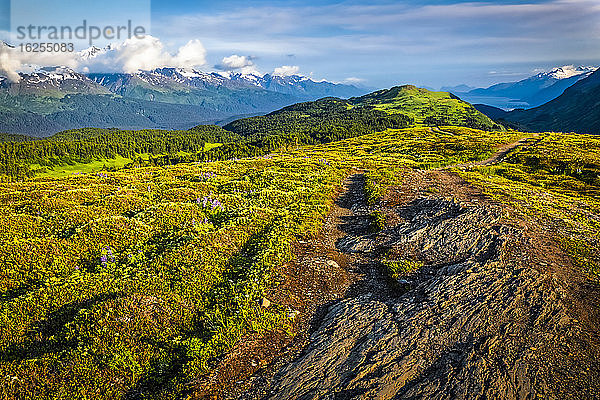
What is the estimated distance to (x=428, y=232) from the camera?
1948cm

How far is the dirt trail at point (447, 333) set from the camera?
8633 millimetres

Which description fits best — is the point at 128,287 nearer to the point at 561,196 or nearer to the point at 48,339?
the point at 48,339

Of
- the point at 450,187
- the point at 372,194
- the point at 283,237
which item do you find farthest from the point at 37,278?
the point at 450,187

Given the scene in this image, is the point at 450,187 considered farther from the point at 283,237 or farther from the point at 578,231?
the point at 283,237

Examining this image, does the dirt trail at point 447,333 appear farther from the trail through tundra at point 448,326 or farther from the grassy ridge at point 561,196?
the grassy ridge at point 561,196

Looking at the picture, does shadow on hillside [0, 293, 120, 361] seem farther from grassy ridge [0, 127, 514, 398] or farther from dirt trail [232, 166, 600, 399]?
dirt trail [232, 166, 600, 399]

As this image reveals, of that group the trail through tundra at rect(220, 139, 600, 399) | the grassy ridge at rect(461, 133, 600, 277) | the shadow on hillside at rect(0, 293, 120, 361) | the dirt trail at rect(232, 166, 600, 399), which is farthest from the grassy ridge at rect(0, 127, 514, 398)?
the grassy ridge at rect(461, 133, 600, 277)

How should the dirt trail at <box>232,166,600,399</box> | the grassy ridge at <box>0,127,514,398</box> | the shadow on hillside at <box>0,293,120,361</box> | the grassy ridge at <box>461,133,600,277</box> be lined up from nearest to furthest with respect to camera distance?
the dirt trail at <box>232,166,600,399</box>, the grassy ridge at <box>0,127,514,398</box>, the shadow on hillside at <box>0,293,120,361</box>, the grassy ridge at <box>461,133,600,277</box>

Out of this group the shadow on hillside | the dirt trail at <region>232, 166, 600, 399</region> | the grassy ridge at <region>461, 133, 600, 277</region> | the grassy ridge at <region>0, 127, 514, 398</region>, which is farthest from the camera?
the grassy ridge at <region>461, 133, 600, 277</region>

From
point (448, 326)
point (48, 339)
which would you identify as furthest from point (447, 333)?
point (48, 339)

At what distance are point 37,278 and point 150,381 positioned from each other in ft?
25.4

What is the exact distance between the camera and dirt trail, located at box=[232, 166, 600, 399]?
8.63 meters

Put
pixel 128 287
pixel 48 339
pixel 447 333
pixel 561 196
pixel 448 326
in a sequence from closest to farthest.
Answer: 1. pixel 48 339
2. pixel 447 333
3. pixel 448 326
4. pixel 128 287
5. pixel 561 196

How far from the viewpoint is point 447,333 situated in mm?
10594
